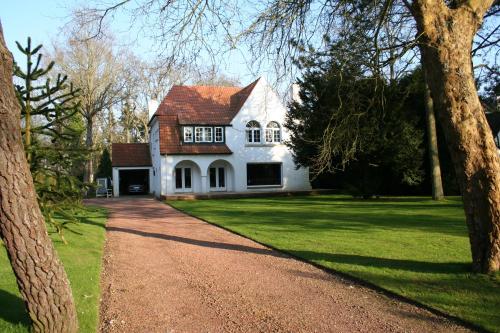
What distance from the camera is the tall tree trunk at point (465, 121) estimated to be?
24.1 feet

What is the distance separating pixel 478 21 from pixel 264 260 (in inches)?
232

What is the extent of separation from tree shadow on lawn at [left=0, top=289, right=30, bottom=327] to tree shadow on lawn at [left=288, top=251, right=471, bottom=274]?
17.6ft

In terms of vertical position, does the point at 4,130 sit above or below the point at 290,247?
above

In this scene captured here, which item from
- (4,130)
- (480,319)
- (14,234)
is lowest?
(480,319)

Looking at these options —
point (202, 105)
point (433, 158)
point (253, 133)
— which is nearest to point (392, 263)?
point (433, 158)

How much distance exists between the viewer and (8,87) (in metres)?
4.64

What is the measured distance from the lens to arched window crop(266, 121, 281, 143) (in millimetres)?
39125

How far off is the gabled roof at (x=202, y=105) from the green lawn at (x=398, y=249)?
765 inches

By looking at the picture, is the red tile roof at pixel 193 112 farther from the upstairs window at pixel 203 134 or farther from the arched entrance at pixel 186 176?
the arched entrance at pixel 186 176

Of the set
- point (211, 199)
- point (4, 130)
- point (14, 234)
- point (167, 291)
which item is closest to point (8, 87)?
point (4, 130)

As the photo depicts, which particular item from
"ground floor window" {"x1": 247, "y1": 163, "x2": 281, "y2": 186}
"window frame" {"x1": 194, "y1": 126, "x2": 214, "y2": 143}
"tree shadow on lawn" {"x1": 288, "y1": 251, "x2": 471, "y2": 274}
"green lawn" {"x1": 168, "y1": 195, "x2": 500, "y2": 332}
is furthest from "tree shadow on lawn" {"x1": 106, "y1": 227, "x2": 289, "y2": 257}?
"ground floor window" {"x1": 247, "y1": 163, "x2": 281, "y2": 186}

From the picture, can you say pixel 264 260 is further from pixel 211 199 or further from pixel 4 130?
pixel 211 199

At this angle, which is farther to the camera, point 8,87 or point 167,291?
point 167,291

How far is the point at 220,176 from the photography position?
131ft
